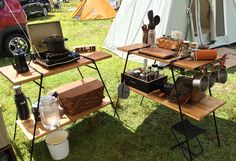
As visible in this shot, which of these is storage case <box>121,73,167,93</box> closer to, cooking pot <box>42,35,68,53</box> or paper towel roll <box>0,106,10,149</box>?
cooking pot <box>42,35,68,53</box>

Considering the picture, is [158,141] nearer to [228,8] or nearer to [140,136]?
[140,136]

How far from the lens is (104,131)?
3.22m

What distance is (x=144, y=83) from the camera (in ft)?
9.77

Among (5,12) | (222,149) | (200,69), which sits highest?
(5,12)

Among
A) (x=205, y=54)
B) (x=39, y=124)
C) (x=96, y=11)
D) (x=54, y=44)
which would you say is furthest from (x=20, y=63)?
(x=96, y=11)

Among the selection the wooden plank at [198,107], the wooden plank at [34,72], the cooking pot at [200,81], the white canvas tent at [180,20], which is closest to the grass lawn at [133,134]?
the wooden plank at [198,107]

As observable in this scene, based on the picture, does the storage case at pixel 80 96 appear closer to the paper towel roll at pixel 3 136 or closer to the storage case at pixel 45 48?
the storage case at pixel 45 48

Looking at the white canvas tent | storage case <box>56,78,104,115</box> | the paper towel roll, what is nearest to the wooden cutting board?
storage case <box>56,78,104,115</box>

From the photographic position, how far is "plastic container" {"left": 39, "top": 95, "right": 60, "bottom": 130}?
2.69m

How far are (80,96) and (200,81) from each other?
1374 millimetres

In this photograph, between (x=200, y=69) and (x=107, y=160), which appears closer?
(x=200, y=69)

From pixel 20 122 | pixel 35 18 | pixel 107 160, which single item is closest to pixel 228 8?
pixel 107 160

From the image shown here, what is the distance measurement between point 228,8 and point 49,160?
5.90 meters

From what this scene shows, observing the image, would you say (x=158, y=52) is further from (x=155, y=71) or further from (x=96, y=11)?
(x=96, y=11)
